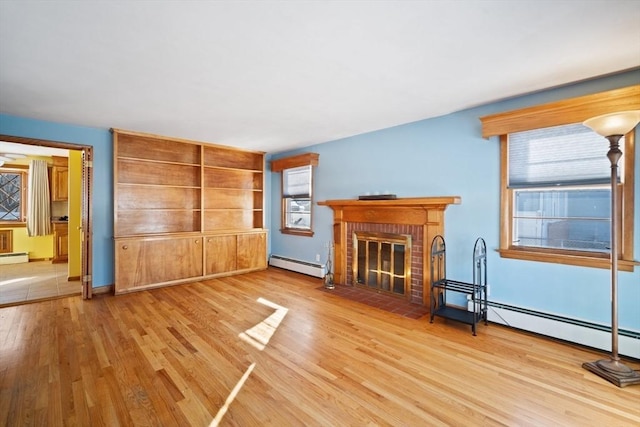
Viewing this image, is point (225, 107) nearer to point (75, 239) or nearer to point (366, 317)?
point (366, 317)

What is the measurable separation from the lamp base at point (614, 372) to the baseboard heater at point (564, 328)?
0.89 ft

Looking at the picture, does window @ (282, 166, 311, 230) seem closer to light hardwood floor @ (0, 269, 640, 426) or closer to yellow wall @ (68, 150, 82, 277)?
light hardwood floor @ (0, 269, 640, 426)

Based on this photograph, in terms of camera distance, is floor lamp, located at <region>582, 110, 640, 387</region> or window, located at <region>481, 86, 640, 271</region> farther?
window, located at <region>481, 86, 640, 271</region>

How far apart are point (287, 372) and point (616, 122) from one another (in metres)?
3.05

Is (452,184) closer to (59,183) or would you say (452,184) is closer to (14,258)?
(59,183)

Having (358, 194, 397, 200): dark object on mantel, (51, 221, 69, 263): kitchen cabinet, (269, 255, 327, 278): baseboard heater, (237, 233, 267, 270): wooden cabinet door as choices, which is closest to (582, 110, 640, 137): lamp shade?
(358, 194, 397, 200): dark object on mantel

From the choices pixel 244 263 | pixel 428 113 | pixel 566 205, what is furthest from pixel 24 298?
pixel 566 205

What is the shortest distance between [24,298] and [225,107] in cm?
392

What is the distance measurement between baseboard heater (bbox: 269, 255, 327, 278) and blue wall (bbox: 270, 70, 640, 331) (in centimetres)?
83

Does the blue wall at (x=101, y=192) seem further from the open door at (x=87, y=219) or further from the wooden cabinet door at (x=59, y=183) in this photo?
the wooden cabinet door at (x=59, y=183)

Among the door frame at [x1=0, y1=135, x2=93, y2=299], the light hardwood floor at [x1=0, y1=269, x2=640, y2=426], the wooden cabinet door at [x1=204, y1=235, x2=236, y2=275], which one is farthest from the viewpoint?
the wooden cabinet door at [x1=204, y1=235, x2=236, y2=275]

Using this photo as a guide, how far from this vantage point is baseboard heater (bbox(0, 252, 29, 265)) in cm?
634

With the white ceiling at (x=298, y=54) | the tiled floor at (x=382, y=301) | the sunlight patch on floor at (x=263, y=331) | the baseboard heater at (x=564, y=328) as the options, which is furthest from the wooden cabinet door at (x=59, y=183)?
the baseboard heater at (x=564, y=328)

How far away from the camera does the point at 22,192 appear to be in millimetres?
6980
